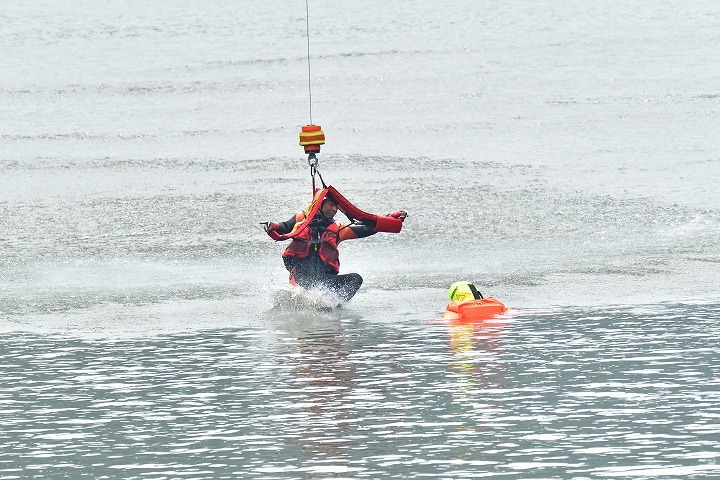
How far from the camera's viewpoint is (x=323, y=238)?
1836 cm

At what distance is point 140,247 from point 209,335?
277 inches

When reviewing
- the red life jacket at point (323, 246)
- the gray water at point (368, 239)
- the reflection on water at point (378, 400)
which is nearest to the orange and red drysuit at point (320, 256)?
the red life jacket at point (323, 246)

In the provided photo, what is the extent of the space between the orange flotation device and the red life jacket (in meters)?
1.80

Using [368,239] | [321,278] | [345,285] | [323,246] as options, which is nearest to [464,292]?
[345,285]

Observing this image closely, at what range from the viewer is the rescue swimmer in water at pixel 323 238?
1820 cm

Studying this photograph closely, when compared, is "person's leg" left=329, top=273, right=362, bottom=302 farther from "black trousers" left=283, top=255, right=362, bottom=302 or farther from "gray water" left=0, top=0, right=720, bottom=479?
"gray water" left=0, top=0, right=720, bottom=479

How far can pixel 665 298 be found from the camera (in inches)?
701

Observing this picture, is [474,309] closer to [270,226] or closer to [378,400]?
[270,226]

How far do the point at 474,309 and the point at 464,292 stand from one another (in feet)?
1.89

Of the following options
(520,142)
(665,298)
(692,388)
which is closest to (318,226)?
(665,298)

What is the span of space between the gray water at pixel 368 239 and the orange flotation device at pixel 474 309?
27 centimetres

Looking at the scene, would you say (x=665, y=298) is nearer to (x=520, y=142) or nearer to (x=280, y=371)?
(x=280, y=371)

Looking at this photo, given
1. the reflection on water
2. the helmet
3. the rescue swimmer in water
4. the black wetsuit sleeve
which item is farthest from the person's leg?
the helmet

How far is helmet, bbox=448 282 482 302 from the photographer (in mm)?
17438
